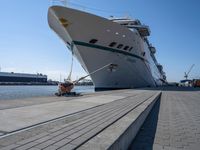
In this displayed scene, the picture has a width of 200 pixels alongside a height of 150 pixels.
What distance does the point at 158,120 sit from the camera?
7746 millimetres

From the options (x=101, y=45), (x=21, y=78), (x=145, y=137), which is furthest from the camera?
(x=21, y=78)

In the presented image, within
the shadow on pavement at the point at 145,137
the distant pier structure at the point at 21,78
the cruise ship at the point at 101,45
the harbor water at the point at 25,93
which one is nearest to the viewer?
the shadow on pavement at the point at 145,137

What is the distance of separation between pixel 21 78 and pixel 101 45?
3605 inches

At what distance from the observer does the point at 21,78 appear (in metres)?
109

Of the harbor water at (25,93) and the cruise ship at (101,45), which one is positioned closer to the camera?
the cruise ship at (101,45)

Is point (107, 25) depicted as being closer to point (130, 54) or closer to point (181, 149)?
point (130, 54)

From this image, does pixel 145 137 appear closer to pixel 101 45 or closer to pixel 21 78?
pixel 101 45

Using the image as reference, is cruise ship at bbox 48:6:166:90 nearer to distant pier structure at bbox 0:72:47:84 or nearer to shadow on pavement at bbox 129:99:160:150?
shadow on pavement at bbox 129:99:160:150

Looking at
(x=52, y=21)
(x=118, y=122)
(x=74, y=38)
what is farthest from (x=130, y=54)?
(x=118, y=122)

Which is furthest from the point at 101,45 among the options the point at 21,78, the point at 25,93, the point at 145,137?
the point at 21,78

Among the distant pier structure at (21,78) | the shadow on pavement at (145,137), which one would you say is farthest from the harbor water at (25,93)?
the distant pier structure at (21,78)

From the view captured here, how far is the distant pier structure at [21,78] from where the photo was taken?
101m

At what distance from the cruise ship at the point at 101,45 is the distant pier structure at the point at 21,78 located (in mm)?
78274

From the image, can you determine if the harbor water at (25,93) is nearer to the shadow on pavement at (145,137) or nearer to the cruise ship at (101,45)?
the cruise ship at (101,45)
